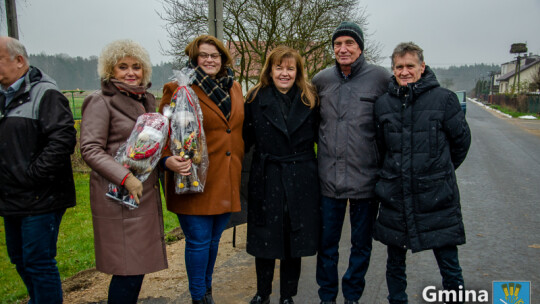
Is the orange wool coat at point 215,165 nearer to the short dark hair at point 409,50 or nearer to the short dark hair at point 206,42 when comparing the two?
the short dark hair at point 206,42

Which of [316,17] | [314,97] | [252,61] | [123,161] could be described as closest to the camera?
[123,161]

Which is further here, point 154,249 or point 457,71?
point 457,71

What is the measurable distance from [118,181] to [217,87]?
1045mm

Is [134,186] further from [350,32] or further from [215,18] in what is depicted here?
[215,18]

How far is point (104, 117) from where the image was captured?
2744 mm

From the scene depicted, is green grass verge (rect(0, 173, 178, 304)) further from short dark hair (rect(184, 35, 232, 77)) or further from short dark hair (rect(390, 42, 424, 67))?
short dark hair (rect(390, 42, 424, 67))

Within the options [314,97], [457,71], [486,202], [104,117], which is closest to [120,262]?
[104,117]

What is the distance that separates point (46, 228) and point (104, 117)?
2.80 feet

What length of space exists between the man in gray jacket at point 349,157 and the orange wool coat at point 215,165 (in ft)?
2.36

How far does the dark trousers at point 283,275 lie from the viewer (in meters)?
3.49

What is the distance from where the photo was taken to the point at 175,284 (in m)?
3.93

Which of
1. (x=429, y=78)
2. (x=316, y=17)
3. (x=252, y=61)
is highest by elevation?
(x=316, y=17)

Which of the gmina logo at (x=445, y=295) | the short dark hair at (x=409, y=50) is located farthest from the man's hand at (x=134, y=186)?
the gmina logo at (x=445, y=295)

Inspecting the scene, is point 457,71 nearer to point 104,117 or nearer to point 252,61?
point 252,61
